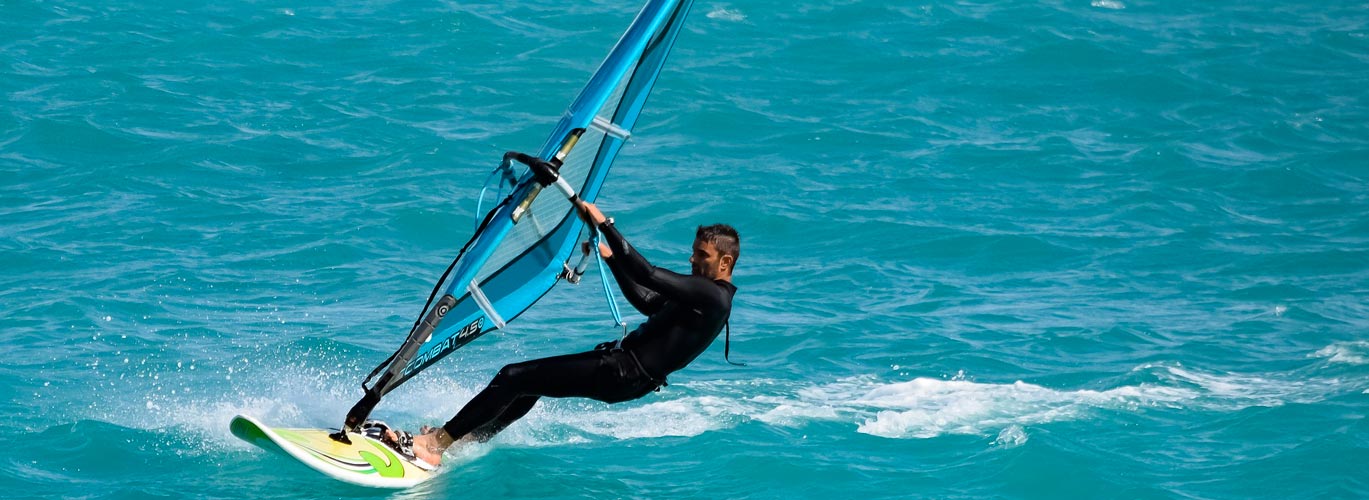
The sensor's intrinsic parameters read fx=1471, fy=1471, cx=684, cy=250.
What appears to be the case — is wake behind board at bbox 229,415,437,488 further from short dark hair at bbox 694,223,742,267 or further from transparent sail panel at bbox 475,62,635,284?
short dark hair at bbox 694,223,742,267

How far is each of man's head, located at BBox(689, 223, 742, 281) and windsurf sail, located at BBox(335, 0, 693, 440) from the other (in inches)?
25.2

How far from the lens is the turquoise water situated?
759cm

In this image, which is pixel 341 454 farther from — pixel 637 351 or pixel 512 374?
pixel 637 351

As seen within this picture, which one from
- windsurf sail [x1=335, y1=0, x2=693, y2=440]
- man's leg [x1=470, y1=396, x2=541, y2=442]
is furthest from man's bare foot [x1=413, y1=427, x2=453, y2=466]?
windsurf sail [x1=335, y1=0, x2=693, y2=440]

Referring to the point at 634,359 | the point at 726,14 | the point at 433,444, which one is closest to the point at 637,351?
the point at 634,359

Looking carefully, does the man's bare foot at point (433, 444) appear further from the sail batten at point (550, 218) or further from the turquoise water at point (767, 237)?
the sail batten at point (550, 218)

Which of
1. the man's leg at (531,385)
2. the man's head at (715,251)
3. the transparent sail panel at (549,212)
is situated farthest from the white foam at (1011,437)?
the transparent sail panel at (549,212)

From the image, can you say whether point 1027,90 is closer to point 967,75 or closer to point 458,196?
point 967,75

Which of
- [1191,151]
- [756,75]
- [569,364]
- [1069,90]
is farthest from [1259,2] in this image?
[569,364]

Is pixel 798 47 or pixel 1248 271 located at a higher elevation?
pixel 798 47

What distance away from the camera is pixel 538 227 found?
6770mm

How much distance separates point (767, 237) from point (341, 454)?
5.67 metres

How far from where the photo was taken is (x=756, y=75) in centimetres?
1575

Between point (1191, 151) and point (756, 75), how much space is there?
14.8ft
